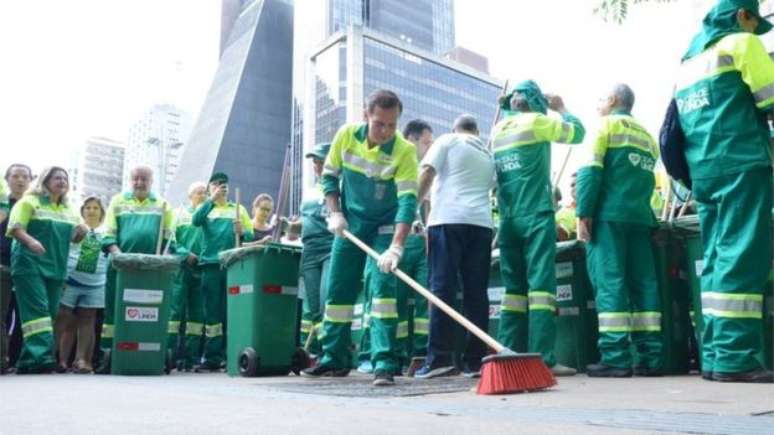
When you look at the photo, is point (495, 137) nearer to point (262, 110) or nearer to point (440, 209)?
point (440, 209)

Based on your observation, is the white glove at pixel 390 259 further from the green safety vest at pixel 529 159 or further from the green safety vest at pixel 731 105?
the green safety vest at pixel 731 105

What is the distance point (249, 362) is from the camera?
5578mm

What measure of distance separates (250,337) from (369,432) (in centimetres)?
374

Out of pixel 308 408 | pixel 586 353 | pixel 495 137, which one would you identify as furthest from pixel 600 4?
pixel 308 408

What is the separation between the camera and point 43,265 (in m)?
6.59

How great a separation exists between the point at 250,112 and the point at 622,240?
9969 centimetres

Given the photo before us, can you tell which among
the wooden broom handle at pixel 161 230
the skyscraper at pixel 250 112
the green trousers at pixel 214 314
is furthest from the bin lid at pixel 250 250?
the skyscraper at pixel 250 112

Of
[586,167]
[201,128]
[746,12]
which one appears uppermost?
[201,128]

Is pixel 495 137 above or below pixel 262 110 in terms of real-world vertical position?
below

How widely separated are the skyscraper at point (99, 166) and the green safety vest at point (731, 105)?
8532 centimetres

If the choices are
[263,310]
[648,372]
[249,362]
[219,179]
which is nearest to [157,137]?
[219,179]

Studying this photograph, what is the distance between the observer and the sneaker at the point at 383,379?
4082mm

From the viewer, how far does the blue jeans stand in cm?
487

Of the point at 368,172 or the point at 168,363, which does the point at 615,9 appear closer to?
the point at 368,172
